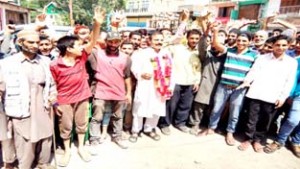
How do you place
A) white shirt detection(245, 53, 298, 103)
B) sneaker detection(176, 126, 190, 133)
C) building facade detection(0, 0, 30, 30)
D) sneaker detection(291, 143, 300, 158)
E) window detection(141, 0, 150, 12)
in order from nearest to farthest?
white shirt detection(245, 53, 298, 103) → sneaker detection(291, 143, 300, 158) → sneaker detection(176, 126, 190, 133) → building facade detection(0, 0, 30, 30) → window detection(141, 0, 150, 12)

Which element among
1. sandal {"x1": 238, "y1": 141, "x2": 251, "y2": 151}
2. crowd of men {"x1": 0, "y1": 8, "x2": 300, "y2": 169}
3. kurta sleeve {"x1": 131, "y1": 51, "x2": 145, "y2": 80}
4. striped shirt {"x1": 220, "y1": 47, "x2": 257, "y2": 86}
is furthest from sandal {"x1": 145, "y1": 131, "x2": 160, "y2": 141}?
striped shirt {"x1": 220, "y1": 47, "x2": 257, "y2": 86}

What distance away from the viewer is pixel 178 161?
145 inches

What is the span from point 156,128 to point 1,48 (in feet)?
9.35

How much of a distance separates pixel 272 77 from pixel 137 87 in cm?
200

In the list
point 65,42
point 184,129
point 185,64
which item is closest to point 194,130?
point 184,129

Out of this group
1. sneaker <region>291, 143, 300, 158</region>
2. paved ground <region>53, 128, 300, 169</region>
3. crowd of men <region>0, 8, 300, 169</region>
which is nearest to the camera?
crowd of men <region>0, 8, 300, 169</region>

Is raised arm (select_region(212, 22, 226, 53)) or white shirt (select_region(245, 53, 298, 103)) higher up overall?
raised arm (select_region(212, 22, 226, 53))

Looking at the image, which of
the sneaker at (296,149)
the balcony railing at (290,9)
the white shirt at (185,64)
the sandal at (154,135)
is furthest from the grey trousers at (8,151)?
the balcony railing at (290,9)

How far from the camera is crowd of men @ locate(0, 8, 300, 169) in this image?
9.32 feet

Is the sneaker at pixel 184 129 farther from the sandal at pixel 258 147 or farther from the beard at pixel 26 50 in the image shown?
the beard at pixel 26 50

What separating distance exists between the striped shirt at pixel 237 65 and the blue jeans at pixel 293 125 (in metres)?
0.85

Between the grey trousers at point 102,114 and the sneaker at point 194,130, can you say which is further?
the sneaker at point 194,130

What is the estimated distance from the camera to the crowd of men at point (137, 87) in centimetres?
284

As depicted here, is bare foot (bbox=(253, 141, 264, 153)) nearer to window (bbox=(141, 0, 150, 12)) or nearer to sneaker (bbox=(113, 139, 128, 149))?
sneaker (bbox=(113, 139, 128, 149))
